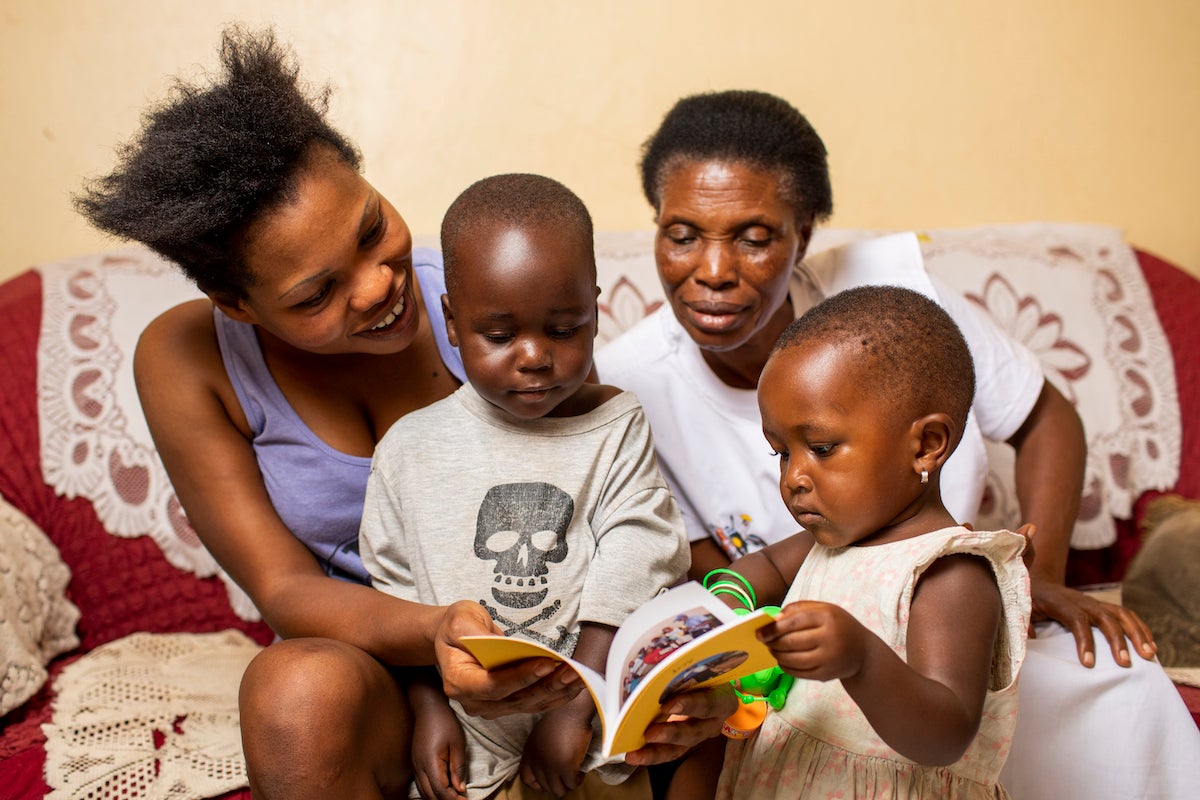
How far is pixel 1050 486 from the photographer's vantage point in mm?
1986

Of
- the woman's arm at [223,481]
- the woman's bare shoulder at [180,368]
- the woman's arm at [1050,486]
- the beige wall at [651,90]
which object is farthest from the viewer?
the beige wall at [651,90]

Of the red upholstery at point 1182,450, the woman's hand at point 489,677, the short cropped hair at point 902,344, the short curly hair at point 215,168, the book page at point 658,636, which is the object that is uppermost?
the short curly hair at point 215,168

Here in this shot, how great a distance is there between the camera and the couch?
2227 millimetres

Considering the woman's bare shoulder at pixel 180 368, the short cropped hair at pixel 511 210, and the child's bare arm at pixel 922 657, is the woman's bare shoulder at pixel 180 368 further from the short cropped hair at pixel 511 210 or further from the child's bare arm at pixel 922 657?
the child's bare arm at pixel 922 657

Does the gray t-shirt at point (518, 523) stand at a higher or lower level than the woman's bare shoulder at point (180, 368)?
lower

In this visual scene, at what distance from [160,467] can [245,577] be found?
30.4 inches

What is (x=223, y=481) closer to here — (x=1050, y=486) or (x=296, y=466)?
(x=296, y=466)

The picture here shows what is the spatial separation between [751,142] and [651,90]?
1026mm

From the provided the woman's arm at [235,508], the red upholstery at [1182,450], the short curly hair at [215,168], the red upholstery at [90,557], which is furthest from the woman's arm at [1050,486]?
the red upholstery at [90,557]

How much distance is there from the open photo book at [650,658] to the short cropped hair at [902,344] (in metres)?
0.36

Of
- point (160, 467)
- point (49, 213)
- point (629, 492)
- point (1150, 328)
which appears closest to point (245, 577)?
point (629, 492)

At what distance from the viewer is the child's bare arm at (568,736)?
4.79 feet

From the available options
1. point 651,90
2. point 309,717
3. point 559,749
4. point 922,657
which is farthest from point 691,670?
point 651,90

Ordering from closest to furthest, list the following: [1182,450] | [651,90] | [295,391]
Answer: [295,391] < [1182,450] < [651,90]
